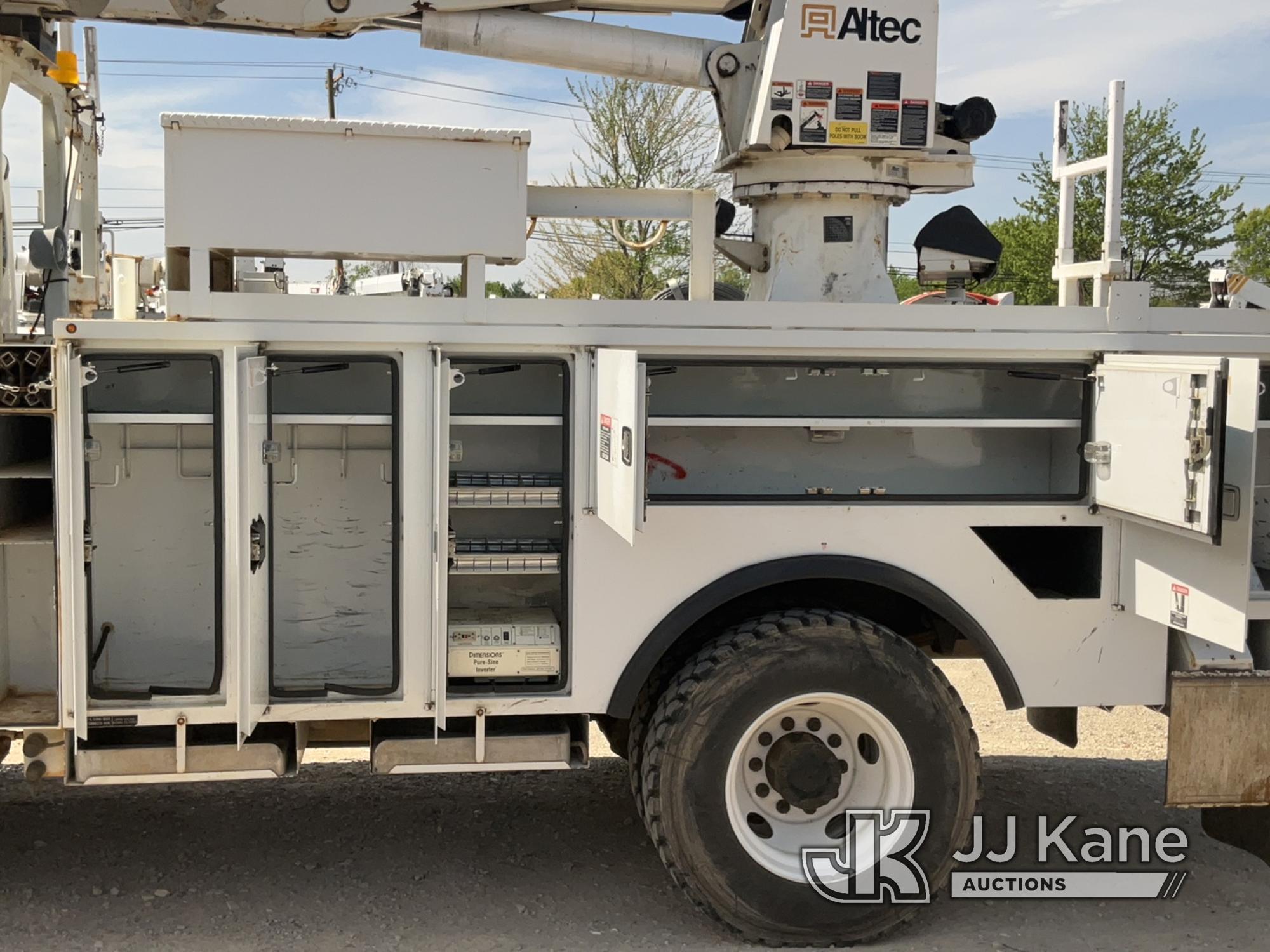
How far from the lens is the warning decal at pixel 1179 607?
4.23m

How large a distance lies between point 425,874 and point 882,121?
133 inches

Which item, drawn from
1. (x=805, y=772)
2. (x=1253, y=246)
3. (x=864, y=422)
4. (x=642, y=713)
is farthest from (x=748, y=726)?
(x=1253, y=246)

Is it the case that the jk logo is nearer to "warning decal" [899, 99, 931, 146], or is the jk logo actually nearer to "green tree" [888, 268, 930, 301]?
"warning decal" [899, 99, 931, 146]

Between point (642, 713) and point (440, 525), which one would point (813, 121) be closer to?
point (440, 525)

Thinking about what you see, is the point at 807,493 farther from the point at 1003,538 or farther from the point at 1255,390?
the point at 1255,390

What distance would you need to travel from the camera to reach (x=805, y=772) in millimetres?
4395

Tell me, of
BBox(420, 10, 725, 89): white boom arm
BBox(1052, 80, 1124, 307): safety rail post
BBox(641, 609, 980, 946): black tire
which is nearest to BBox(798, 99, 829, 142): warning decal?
BBox(420, 10, 725, 89): white boom arm

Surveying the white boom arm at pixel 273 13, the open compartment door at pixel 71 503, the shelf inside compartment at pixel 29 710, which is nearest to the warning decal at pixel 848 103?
the white boom arm at pixel 273 13

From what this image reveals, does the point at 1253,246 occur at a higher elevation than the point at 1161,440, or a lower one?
higher

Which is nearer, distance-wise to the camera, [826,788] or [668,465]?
[826,788]

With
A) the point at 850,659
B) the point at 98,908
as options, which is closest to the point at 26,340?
the point at 98,908

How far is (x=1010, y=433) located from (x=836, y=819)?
1648 mm

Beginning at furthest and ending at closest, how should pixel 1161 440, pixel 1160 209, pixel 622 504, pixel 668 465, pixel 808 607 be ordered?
1. pixel 1160 209
2. pixel 668 465
3. pixel 808 607
4. pixel 1161 440
5. pixel 622 504

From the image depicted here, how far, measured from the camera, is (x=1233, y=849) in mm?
5375
